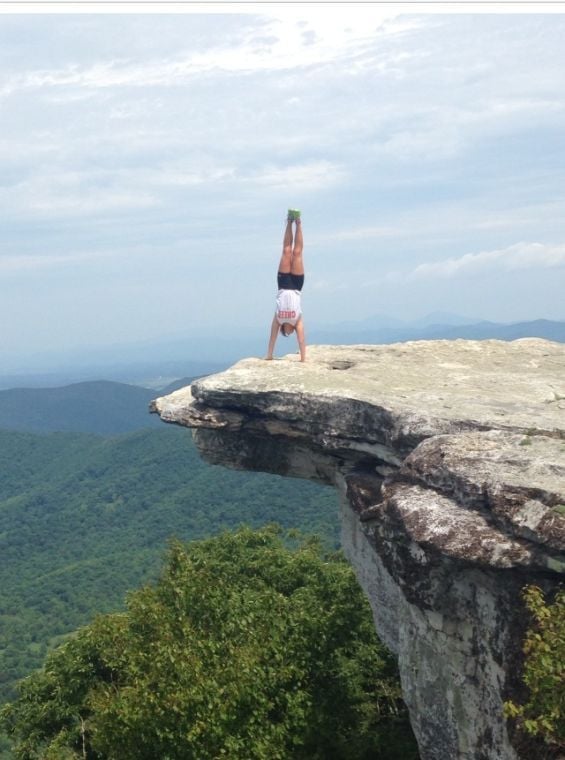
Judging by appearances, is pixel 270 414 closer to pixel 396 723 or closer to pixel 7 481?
pixel 396 723

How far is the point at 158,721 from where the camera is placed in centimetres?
1255

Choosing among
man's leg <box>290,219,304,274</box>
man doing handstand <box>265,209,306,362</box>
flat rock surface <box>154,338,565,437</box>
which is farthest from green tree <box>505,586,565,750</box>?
man's leg <box>290,219,304,274</box>

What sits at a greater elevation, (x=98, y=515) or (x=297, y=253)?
(x=297, y=253)

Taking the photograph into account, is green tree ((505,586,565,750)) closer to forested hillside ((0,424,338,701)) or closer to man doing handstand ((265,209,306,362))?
man doing handstand ((265,209,306,362))

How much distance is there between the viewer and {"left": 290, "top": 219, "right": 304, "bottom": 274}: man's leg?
15625 mm

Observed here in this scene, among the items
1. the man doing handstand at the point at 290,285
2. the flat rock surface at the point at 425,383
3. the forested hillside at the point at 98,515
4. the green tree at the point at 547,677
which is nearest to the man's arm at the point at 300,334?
the man doing handstand at the point at 290,285

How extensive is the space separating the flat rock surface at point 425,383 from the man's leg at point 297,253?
2061mm

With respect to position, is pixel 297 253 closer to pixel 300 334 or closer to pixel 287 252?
pixel 287 252

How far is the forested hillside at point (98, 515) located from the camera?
77562 millimetres

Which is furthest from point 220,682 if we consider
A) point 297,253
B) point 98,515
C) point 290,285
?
point 98,515

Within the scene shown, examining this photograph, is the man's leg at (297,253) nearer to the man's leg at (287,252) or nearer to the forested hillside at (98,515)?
the man's leg at (287,252)

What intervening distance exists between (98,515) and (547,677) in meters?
115

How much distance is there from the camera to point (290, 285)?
15.9 meters

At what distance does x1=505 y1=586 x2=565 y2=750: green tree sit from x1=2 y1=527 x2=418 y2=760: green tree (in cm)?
604
